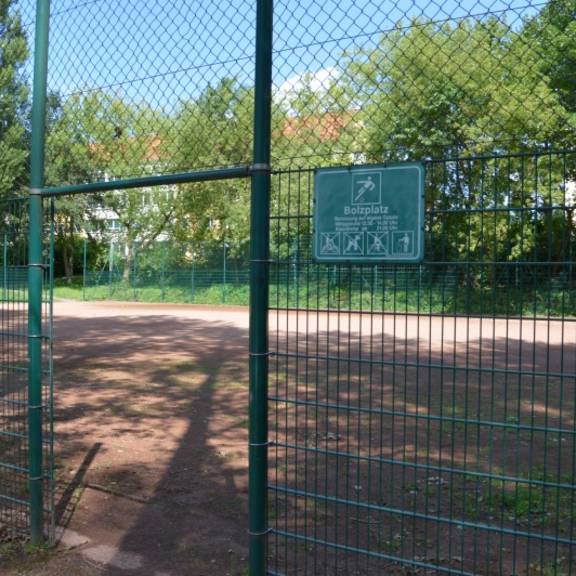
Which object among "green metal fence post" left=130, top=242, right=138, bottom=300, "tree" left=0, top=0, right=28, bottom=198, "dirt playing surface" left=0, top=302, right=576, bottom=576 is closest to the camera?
"dirt playing surface" left=0, top=302, right=576, bottom=576

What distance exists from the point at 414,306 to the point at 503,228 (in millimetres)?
565

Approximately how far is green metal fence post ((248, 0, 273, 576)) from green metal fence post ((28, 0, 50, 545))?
1.61 m

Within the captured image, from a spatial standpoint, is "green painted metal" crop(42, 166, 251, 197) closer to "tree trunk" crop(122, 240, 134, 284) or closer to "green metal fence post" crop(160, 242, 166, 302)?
"green metal fence post" crop(160, 242, 166, 302)

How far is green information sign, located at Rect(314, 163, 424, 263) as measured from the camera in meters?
3.11

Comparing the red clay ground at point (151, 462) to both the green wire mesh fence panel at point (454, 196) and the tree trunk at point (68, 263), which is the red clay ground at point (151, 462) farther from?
the tree trunk at point (68, 263)

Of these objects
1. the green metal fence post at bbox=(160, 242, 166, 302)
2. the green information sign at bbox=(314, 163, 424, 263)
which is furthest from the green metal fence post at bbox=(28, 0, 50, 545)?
the green metal fence post at bbox=(160, 242, 166, 302)

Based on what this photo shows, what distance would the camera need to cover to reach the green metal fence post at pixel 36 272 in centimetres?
422

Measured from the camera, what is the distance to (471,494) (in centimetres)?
536

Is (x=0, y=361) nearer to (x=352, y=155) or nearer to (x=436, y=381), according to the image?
(x=352, y=155)

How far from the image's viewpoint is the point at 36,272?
13.9 ft

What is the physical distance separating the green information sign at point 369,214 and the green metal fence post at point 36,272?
191 cm

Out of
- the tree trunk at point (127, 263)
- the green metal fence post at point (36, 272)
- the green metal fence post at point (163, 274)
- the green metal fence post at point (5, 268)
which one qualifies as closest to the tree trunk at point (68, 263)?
the tree trunk at point (127, 263)

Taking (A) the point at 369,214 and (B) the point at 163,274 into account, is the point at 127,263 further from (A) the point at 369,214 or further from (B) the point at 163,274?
(A) the point at 369,214

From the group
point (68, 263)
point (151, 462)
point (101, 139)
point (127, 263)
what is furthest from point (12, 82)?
point (68, 263)
